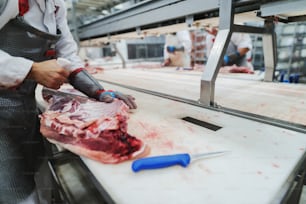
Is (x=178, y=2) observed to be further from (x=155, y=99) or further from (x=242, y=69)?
(x=242, y=69)

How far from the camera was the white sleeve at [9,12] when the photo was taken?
628 millimetres

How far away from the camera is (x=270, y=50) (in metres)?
1.34

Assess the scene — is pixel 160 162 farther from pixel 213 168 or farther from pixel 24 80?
pixel 24 80

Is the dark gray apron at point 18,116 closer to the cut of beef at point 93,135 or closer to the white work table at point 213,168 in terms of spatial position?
the cut of beef at point 93,135

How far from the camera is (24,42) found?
74cm

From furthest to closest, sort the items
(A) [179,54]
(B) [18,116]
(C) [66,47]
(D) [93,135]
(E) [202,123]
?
1. (A) [179,54]
2. (C) [66,47]
3. (B) [18,116]
4. (E) [202,123]
5. (D) [93,135]

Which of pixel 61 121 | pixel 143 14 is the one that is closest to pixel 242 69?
pixel 143 14

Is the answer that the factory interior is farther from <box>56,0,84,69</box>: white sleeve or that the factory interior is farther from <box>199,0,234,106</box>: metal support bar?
<box>56,0,84,69</box>: white sleeve

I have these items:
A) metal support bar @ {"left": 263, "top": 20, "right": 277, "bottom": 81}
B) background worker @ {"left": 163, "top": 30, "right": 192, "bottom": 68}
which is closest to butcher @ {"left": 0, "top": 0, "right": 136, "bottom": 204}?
metal support bar @ {"left": 263, "top": 20, "right": 277, "bottom": 81}

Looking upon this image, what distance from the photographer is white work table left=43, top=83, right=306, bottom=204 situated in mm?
370

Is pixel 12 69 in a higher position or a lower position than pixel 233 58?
lower

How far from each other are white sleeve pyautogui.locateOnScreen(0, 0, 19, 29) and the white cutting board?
0.54 meters

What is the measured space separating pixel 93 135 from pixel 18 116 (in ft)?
1.60

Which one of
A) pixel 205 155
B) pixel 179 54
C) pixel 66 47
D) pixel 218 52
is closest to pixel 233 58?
pixel 179 54
